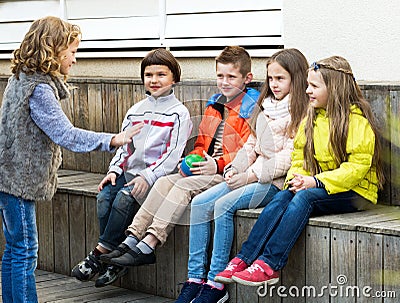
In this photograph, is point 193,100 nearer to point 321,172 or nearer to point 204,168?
point 204,168

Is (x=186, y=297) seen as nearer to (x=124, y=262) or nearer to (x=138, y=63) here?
(x=124, y=262)

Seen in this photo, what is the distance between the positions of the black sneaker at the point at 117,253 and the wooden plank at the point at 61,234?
0.84 m

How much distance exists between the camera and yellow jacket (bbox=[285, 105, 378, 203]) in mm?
4637

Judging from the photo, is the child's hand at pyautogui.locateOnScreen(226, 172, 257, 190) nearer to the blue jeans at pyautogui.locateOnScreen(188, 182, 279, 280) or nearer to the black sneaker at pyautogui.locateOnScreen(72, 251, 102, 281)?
the blue jeans at pyautogui.locateOnScreen(188, 182, 279, 280)

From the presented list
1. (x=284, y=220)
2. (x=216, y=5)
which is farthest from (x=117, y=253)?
(x=216, y=5)

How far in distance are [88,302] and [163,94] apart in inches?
50.4

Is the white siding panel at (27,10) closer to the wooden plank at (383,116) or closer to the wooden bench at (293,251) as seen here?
the wooden bench at (293,251)

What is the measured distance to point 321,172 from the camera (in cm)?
484

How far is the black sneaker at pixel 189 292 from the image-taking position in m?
4.91

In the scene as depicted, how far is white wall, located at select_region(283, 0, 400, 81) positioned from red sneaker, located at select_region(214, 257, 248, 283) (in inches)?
58.6

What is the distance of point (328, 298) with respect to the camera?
4.57m

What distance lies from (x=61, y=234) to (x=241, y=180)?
5.03 ft

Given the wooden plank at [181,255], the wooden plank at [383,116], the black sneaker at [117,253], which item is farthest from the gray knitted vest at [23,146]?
the wooden plank at [383,116]

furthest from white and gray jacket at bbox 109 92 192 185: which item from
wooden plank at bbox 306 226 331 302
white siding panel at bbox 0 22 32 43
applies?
white siding panel at bbox 0 22 32 43
